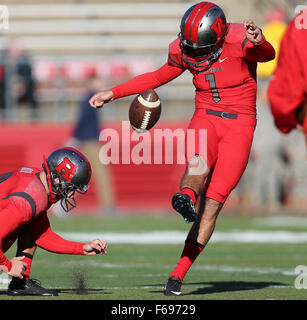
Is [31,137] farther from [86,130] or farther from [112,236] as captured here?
[112,236]

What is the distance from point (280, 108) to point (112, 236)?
6229 mm

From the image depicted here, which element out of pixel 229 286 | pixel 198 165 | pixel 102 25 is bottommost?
pixel 229 286

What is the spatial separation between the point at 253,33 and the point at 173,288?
1.84m

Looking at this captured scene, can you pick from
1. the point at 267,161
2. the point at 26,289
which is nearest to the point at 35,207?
the point at 26,289

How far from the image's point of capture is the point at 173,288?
20.7ft

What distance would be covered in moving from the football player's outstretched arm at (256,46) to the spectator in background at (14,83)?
944cm

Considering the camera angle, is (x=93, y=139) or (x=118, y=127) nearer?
(x=93, y=139)

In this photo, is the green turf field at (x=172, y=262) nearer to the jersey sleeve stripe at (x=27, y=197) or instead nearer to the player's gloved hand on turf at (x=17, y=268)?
the player's gloved hand on turf at (x=17, y=268)

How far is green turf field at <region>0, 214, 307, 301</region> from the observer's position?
6578 millimetres

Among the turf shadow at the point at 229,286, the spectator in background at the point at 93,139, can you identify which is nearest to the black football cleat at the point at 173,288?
the turf shadow at the point at 229,286

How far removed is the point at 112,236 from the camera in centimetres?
1124

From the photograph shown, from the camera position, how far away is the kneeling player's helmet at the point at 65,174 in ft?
19.8

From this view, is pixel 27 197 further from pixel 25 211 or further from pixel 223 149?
pixel 223 149

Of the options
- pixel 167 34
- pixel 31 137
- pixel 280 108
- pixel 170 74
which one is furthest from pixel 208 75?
pixel 167 34
